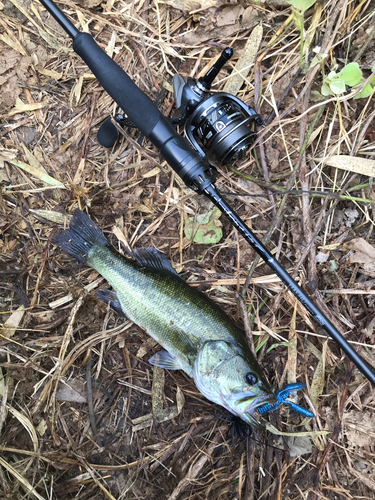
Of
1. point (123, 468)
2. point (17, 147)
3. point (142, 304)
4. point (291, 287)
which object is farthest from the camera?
point (17, 147)

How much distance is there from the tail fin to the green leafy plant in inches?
91.7

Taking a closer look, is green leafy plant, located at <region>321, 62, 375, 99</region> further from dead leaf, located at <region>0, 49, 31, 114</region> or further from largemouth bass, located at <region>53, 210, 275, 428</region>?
dead leaf, located at <region>0, 49, 31, 114</region>

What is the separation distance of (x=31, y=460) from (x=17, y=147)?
2810 millimetres

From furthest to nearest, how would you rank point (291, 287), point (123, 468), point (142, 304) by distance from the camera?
point (123, 468) < point (142, 304) < point (291, 287)

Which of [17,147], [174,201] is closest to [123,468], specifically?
[174,201]

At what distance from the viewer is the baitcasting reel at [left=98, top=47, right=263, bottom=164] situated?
2.64m

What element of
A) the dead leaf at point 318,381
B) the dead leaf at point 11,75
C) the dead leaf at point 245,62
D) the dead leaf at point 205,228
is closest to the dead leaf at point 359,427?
the dead leaf at point 318,381

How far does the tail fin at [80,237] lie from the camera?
292cm

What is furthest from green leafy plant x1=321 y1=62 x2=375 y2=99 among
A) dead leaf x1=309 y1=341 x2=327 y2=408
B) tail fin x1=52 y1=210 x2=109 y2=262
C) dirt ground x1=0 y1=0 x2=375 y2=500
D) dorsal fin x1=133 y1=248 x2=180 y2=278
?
tail fin x1=52 y1=210 x2=109 y2=262

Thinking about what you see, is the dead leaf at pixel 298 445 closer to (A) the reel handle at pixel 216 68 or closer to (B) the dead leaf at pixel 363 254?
(B) the dead leaf at pixel 363 254

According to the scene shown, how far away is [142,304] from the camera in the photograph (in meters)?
2.71

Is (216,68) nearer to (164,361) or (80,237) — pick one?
(80,237)

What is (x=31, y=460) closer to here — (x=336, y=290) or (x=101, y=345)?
(x=101, y=345)

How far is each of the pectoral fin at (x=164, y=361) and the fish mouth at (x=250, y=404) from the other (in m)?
0.58
